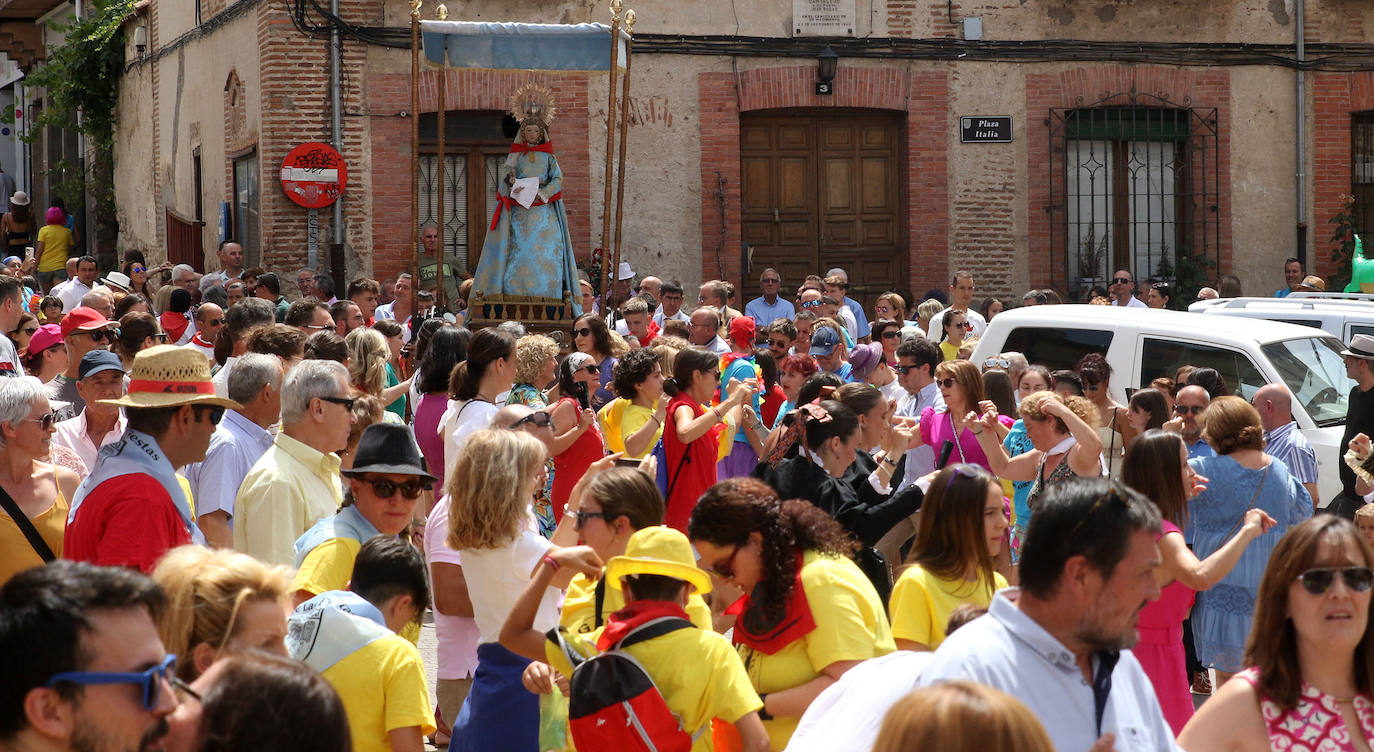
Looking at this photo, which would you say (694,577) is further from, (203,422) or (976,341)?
(976,341)

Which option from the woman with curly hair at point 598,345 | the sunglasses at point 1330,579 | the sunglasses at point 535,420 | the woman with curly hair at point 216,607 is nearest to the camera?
the woman with curly hair at point 216,607

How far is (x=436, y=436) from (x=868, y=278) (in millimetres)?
10987

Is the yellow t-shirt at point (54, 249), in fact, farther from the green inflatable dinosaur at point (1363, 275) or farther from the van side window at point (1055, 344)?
the green inflatable dinosaur at point (1363, 275)

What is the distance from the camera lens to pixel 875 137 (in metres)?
17.6

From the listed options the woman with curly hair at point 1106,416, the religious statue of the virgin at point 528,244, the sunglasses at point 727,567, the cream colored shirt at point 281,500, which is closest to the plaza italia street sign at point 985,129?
the religious statue of the virgin at point 528,244

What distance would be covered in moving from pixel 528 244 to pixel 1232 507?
280 inches

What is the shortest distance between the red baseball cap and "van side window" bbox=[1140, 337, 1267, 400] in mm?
6568

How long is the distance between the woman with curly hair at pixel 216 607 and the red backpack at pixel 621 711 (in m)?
0.86

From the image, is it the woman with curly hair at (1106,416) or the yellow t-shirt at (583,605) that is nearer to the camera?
the yellow t-shirt at (583,605)

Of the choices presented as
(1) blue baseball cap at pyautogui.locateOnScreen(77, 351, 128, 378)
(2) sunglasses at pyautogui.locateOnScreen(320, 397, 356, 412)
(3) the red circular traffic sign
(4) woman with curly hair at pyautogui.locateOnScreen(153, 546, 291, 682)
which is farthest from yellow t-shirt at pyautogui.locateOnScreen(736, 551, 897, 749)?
(3) the red circular traffic sign

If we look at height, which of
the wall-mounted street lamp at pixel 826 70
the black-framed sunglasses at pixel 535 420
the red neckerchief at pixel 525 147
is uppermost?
the wall-mounted street lamp at pixel 826 70

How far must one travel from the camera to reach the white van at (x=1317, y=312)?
437 inches

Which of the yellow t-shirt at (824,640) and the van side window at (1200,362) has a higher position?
the van side window at (1200,362)

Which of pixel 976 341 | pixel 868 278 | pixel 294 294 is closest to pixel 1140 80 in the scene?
pixel 868 278
